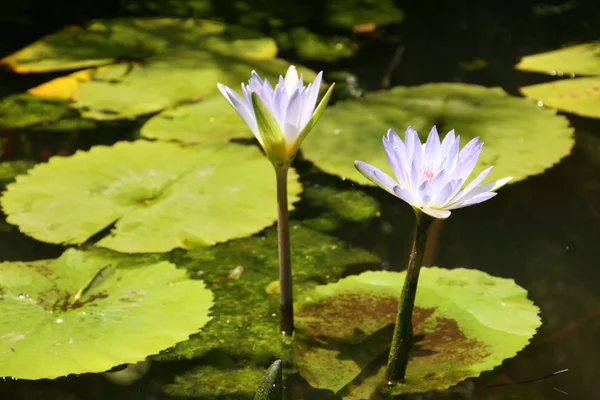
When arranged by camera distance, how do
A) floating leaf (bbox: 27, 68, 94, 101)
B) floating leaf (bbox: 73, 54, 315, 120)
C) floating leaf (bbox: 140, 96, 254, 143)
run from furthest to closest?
floating leaf (bbox: 27, 68, 94, 101) < floating leaf (bbox: 73, 54, 315, 120) < floating leaf (bbox: 140, 96, 254, 143)

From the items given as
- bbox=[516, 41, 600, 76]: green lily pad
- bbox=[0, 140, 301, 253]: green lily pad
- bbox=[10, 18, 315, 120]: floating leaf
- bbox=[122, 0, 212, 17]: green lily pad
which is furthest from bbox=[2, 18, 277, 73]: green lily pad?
bbox=[516, 41, 600, 76]: green lily pad

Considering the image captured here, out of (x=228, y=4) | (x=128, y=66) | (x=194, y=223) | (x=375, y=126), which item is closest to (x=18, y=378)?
(x=194, y=223)

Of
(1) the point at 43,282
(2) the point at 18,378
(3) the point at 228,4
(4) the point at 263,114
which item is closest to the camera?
(4) the point at 263,114

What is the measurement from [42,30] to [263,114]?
2.29 meters

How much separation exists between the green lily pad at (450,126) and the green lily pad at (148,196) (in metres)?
0.23

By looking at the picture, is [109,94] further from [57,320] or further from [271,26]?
[57,320]

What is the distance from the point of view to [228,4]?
3.53 metres

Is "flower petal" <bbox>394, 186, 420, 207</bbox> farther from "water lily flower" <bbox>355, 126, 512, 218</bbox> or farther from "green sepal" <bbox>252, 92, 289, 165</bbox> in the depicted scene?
"green sepal" <bbox>252, 92, 289, 165</bbox>

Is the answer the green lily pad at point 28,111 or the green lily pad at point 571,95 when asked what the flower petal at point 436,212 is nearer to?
the green lily pad at point 571,95

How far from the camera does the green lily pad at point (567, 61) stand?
2639 mm

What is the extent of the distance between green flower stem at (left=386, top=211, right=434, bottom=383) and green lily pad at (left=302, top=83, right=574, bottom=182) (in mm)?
793

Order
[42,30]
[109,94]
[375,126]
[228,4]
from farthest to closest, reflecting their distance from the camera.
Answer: [228,4] → [42,30] → [109,94] → [375,126]

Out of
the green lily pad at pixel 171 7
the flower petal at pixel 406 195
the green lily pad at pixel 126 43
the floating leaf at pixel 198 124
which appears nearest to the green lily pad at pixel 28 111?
the green lily pad at pixel 126 43

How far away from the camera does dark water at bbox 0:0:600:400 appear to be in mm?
1370
